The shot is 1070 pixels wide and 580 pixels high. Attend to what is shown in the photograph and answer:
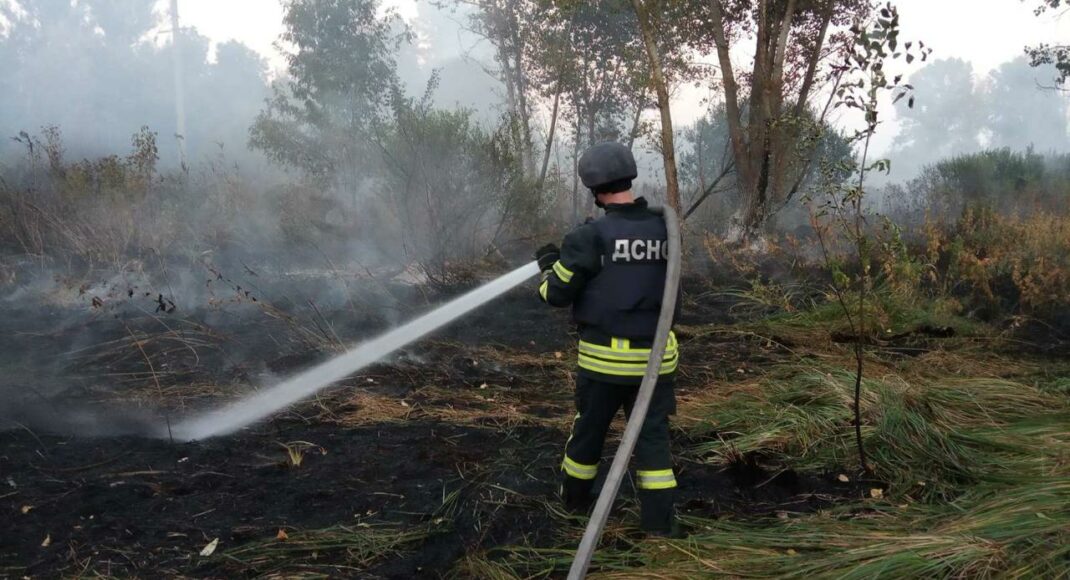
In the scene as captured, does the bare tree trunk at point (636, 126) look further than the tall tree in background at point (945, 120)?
No

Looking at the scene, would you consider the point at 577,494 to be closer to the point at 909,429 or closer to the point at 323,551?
the point at 323,551

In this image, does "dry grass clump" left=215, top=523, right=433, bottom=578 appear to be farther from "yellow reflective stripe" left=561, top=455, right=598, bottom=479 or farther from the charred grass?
"yellow reflective stripe" left=561, top=455, right=598, bottom=479

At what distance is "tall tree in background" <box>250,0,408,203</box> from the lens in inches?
625

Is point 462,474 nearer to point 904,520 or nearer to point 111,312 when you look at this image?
point 904,520

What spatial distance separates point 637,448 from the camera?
2.85 m

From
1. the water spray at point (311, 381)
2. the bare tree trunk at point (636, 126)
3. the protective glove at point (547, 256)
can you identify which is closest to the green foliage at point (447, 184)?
the water spray at point (311, 381)

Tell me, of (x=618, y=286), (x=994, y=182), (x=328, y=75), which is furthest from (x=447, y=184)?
(x=994, y=182)

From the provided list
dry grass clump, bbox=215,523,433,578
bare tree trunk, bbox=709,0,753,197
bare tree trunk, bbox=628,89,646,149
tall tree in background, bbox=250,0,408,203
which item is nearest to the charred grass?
dry grass clump, bbox=215,523,433,578

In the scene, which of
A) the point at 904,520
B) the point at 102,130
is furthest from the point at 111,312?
the point at 102,130

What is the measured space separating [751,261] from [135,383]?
757 cm

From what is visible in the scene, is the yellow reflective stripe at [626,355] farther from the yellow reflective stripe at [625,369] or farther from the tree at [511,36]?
the tree at [511,36]

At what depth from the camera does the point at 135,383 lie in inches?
187

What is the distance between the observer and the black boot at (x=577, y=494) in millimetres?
3029

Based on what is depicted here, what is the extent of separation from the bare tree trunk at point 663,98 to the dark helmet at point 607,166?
690 cm
